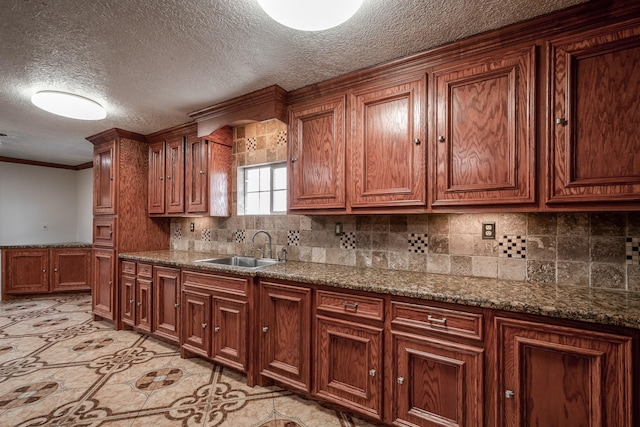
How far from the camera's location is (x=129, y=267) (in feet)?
10.8

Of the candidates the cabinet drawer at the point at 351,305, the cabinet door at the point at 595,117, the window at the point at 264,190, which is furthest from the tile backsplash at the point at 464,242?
the cabinet drawer at the point at 351,305

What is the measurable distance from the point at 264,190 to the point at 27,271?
15.1ft

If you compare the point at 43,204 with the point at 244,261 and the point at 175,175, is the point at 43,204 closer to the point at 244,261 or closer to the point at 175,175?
the point at 175,175

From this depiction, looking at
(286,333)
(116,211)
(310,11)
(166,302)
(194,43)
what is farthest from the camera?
(116,211)

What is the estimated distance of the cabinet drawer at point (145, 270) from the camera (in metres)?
3.07

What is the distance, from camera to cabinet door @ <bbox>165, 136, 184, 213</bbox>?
3.33 metres

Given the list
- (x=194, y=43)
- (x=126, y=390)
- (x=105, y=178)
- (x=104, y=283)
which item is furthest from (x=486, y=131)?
(x=104, y=283)

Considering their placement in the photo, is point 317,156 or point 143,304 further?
point 143,304

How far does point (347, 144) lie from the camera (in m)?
2.13

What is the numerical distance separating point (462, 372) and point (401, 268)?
0.82 meters

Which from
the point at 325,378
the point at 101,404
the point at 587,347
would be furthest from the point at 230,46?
the point at 101,404

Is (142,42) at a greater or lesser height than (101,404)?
greater

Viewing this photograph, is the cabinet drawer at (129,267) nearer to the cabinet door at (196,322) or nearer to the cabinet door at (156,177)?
the cabinet door at (156,177)

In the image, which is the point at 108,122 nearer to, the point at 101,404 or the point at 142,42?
the point at 142,42
